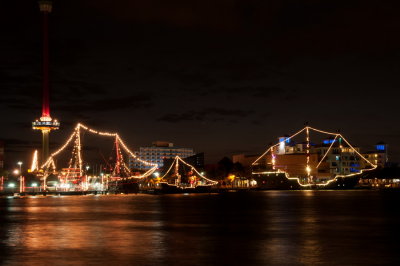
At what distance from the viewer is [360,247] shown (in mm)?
20141

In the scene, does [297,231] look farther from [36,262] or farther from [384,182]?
[384,182]

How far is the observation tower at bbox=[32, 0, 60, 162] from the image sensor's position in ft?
503

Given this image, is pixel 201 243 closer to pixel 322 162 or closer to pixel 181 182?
pixel 322 162

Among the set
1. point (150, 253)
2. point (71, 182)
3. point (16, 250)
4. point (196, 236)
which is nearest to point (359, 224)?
point (196, 236)

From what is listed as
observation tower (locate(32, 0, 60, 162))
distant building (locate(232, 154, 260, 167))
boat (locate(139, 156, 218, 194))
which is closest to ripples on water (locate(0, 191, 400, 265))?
boat (locate(139, 156, 218, 194))

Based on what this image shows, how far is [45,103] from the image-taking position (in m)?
161

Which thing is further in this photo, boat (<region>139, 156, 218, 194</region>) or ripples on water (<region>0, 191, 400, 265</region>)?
boat (<region>139, 156, 218, 194</region>)

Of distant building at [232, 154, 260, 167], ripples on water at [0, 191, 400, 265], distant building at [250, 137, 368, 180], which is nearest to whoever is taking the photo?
ripples on water at [0, 191, 400, 265]

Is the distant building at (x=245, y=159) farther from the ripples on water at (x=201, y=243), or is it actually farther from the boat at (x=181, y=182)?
the ripples on water at (x=201, y=243)

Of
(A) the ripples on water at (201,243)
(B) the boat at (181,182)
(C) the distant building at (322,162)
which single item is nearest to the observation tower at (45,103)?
(B) the boat at (181,182)

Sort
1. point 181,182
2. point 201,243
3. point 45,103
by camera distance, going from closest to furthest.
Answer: point 201,243, point 45,103, point 181,182

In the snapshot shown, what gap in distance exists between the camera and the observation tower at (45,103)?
15338cm

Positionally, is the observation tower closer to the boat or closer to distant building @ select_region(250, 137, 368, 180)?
the boat

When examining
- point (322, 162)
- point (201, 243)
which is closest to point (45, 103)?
point (322, 162)
